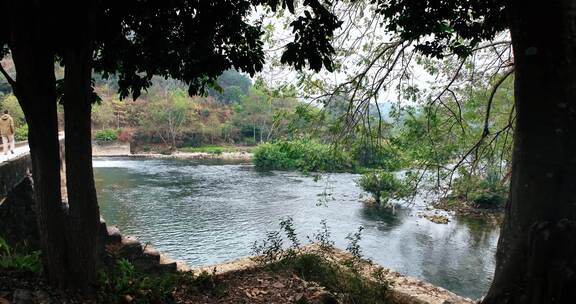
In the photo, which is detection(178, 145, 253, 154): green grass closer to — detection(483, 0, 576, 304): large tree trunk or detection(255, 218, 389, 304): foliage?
detection(255, 218, 389, 304): foliage

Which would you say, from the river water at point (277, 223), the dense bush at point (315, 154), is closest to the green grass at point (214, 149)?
the river water at point (277, 223)

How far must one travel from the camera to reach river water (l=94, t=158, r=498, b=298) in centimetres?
1184

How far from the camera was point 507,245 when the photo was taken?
8.75ft

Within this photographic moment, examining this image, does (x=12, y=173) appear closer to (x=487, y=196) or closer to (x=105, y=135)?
(x=487, y=196)

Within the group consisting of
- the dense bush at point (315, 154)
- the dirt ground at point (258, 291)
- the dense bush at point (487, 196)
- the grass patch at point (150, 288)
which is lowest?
the dense bush at point (487, 196)

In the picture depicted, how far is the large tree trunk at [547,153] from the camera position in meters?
2.42

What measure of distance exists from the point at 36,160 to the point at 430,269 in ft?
35.3

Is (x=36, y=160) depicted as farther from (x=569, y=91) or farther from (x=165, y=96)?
(x=165, y=96)

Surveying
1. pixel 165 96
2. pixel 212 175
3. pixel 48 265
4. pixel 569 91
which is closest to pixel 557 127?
pixel 569 91

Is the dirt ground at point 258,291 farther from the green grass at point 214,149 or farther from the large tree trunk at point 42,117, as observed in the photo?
the green grass at point 214,149

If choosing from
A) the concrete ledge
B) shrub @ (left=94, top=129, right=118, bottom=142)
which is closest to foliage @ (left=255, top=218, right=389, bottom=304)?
the concrete ledge

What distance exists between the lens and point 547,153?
248 centimetres

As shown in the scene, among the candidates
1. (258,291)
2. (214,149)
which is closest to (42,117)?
(258,291)

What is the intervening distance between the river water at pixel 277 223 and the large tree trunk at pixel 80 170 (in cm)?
531
